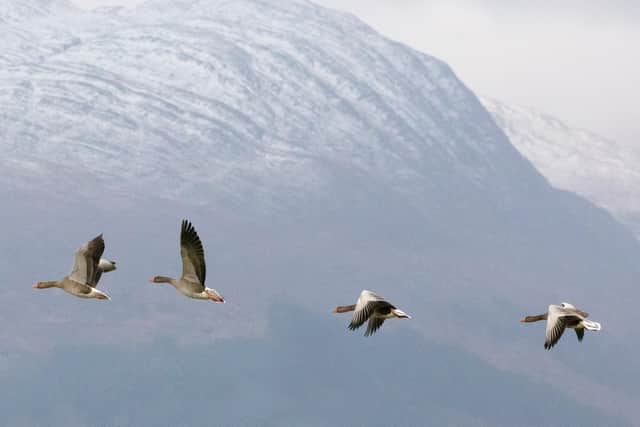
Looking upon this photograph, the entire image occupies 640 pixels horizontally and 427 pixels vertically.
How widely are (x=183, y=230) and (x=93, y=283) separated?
7.85m

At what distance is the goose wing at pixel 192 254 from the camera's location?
259 feet

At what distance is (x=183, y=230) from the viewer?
7881cm

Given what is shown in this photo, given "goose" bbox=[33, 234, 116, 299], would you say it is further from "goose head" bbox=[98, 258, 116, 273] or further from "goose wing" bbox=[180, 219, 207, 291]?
"goose wing" bbox=[180, 219, 207, 291]

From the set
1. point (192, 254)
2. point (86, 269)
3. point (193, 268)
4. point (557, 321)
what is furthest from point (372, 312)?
point (86, 269)

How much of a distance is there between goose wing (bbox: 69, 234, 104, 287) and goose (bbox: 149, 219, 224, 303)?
16.7 ft

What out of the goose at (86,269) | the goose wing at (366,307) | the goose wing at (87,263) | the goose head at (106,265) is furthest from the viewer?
the goose head at (106,265)

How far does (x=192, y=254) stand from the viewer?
81.0 metres

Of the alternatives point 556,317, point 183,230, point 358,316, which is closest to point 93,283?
point 183,230

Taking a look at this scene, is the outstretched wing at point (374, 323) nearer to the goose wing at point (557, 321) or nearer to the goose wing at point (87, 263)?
the goose wing at point (557, 321)

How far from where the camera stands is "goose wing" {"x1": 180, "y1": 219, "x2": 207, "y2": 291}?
7900 cm

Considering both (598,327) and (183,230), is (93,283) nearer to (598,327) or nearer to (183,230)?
(183,230)

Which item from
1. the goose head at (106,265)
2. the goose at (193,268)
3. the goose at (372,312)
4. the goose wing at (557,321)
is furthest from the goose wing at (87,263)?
the goose wing at (557,321)

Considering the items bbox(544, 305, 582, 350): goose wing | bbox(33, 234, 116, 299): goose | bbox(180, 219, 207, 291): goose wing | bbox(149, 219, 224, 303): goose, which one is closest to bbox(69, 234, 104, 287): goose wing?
bbox(33, 234, 116, 299): goose

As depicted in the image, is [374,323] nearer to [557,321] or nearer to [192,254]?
[557,321]
